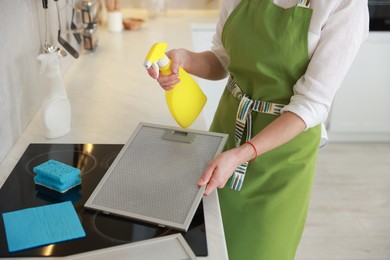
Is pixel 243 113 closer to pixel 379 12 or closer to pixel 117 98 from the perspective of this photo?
pixel 117 98

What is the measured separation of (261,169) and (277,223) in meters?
0.14

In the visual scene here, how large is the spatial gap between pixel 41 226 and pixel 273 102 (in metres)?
0.58

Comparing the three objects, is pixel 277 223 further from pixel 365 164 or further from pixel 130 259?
pixel 365 164

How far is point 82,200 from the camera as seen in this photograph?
100 centimetres

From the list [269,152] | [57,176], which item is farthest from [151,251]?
[269,152]

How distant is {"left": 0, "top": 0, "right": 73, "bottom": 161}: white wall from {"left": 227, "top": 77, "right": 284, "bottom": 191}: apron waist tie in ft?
1.85

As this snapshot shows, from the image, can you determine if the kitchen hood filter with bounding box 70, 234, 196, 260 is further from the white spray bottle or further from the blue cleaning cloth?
the white spray bottle

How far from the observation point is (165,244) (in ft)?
2.79

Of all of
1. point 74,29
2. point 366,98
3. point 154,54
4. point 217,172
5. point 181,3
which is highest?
point 154,54

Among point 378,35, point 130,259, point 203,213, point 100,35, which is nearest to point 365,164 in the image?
point 378,35

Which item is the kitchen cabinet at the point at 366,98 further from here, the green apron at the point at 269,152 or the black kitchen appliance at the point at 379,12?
the green apron at the point at 269,152

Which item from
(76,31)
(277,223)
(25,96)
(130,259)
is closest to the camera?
(130,259)

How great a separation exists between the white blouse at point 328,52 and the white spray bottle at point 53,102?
58 centimetres

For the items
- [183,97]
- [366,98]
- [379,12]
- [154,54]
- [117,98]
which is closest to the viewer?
[154,54]
